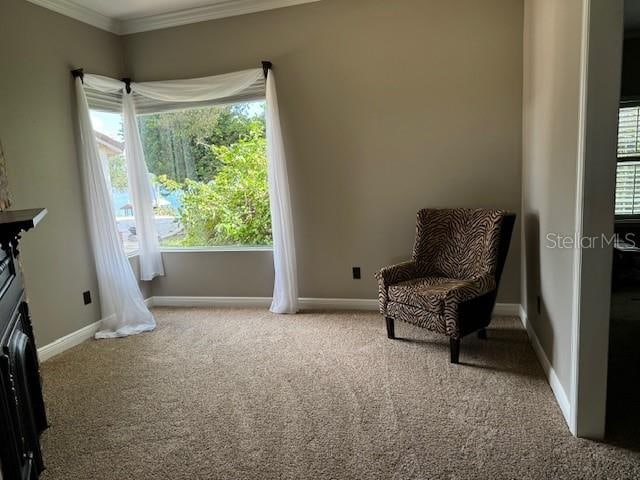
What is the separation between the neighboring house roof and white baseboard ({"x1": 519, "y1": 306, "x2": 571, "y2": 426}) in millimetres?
3620

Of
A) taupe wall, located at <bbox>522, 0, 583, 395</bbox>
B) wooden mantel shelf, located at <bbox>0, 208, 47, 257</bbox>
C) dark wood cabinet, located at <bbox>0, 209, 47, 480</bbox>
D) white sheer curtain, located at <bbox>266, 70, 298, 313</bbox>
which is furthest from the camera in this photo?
white sheer curtain, located at <bbox>266, 70, 298, 313</bbox>

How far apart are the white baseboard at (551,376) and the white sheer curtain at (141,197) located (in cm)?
324

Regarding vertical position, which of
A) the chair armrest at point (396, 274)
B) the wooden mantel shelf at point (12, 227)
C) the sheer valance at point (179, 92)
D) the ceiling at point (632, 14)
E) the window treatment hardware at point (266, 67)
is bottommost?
the chair armrest at point (396, 274)

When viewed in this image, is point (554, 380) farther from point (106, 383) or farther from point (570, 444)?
point (106, 383)

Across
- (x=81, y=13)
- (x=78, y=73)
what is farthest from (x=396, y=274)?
(x=81, y=13)

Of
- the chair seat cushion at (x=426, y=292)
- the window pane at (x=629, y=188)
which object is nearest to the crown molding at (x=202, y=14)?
the chair seat cushion at (x=426, y=292)

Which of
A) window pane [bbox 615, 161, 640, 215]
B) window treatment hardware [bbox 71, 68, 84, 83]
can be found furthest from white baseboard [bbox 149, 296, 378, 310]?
window pane [bbox 615, 161, 640, 215]

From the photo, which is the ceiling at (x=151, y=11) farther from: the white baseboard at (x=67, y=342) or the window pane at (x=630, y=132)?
the window pane at (x=630, y=132)

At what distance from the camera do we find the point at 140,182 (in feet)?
13.5

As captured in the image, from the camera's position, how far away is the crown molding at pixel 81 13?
3.35 m

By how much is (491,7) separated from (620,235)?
2.91 meters

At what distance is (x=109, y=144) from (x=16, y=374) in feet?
8.74

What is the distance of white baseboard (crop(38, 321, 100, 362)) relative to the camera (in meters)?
3.27

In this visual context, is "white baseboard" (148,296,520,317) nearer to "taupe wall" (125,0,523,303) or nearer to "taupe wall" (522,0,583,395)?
"taupe wall" (125,0,523,303)
